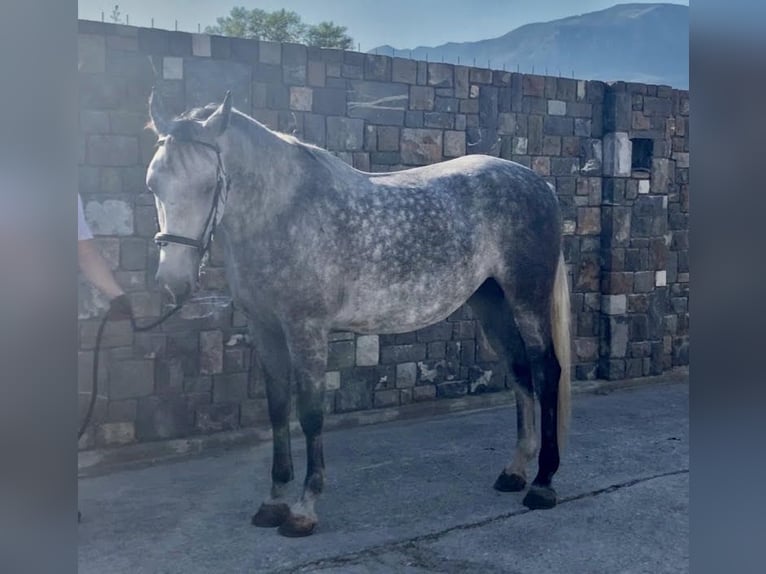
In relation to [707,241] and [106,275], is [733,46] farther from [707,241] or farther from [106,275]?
[106,275]

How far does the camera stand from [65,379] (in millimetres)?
849

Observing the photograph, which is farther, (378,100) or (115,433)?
(378,100)

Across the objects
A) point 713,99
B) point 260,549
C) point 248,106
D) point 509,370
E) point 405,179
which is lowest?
point 260,549

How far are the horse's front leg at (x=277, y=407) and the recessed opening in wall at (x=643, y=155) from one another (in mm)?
4854

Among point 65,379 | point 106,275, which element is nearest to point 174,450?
point 106,275

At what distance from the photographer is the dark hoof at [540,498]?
420 centimetres

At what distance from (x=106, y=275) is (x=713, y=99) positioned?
2956 mm

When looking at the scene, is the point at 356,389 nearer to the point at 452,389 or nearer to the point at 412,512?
the point at 452,389

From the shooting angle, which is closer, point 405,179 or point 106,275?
point 106,275

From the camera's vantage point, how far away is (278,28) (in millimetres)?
31812

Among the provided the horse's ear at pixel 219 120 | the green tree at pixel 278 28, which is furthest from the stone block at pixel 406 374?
the green tree at pixel 278 28

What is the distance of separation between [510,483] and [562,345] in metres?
0.81

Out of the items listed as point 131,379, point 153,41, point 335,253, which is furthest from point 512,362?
point 153,41

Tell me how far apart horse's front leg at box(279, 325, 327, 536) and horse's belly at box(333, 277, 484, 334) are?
0.71 ft
